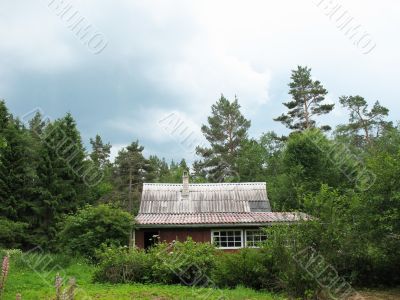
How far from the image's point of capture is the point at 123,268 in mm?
14656

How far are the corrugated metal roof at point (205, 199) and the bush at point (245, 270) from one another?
12.2m

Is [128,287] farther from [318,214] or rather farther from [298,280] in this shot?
[318,214]

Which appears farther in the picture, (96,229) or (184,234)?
(184,234)

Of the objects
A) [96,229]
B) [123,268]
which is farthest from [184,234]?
[123,268]

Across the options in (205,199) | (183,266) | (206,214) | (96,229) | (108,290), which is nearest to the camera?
(108,290)

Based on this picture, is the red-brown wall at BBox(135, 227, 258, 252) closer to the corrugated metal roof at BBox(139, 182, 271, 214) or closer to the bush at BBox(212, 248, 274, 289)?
the corrugated metal roof at BBox(139, 182, 271, 214)

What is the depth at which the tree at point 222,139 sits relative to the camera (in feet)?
162

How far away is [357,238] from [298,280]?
4.58 metres

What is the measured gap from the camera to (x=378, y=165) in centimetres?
1432

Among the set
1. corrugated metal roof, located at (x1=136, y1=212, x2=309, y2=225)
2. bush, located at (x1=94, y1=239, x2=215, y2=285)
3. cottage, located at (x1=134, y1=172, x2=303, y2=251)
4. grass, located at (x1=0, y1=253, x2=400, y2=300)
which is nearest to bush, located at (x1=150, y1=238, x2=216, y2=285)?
bush, located at (x1=94, y1=239, x2=215, y2=285)

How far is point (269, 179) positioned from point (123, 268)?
32.8m

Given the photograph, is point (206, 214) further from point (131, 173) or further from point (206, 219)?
point (131, 173)

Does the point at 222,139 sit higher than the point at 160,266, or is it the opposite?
the point at 222,139

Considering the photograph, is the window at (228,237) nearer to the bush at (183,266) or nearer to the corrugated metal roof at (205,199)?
the corrugated metal roof at (205,199)
